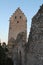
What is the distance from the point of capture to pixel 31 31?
13.9 metres

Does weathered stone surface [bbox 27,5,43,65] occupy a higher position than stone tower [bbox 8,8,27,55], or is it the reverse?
stone tower [bbox 8,8,27,55]

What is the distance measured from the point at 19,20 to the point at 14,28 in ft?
6.38

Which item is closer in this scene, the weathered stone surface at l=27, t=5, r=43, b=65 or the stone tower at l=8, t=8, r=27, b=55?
the weathered stone surface at l=27, t=5, r=43, b=65

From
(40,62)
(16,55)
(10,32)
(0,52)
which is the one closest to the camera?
(40,62)

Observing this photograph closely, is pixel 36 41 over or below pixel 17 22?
below

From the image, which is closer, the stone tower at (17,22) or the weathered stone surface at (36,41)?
the weathered stone surface at (36,41)

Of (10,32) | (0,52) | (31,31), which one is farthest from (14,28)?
(31,31)

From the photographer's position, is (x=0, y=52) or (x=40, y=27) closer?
(x=40, y=27)

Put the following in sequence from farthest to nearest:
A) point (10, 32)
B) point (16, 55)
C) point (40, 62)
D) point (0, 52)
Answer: point (10, 32) → point (0, 52) → point (16, 55) → point (40, 62)

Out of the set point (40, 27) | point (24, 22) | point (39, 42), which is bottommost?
point (39, 42)

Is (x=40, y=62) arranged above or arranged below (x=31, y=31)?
below

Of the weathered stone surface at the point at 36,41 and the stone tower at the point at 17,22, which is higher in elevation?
the stone tower at the point at 17,22

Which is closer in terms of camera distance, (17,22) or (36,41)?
(36,41)

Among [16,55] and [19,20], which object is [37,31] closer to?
[16,55]
